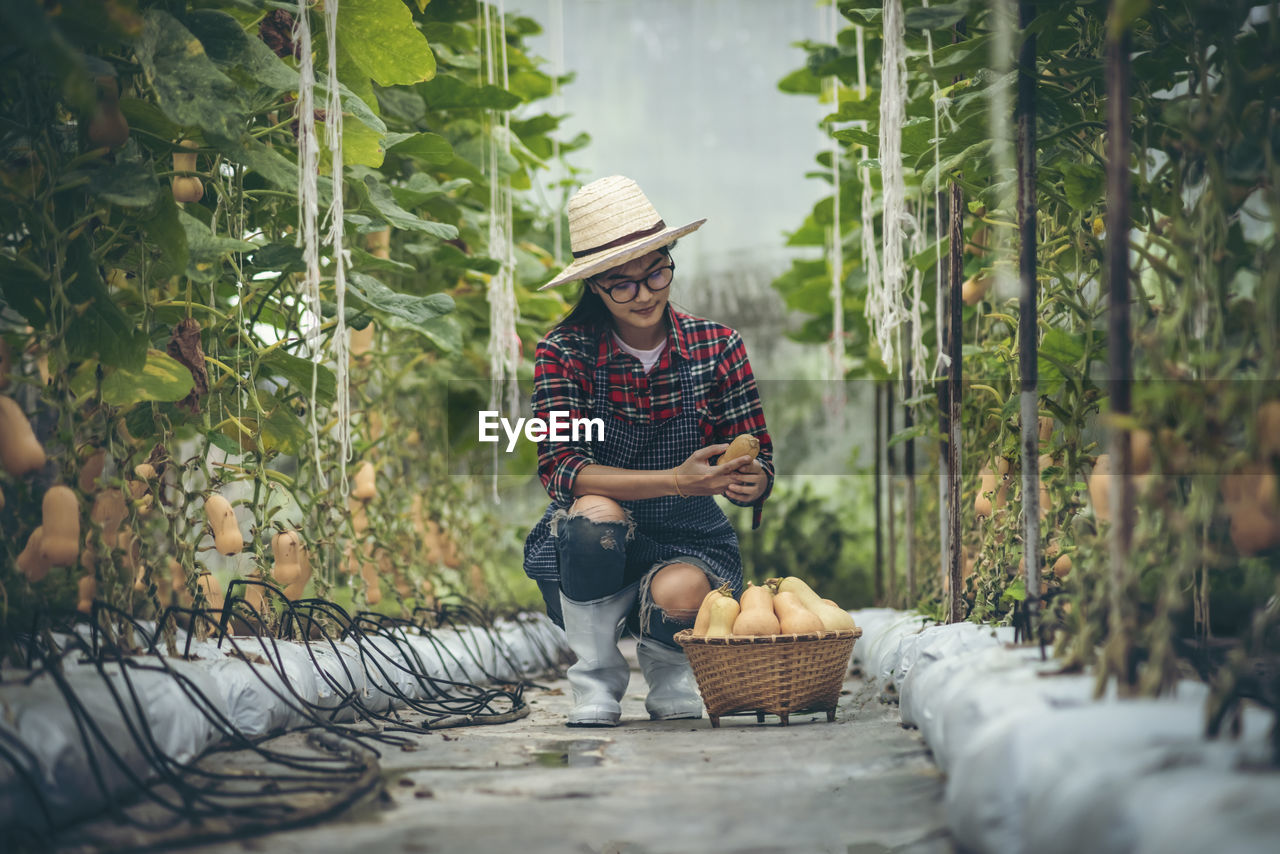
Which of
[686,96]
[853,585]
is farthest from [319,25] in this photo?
[686,96]

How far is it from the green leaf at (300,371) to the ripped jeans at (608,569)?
1.78 ft

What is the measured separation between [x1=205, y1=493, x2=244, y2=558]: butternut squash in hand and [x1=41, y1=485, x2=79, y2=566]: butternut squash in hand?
41cm

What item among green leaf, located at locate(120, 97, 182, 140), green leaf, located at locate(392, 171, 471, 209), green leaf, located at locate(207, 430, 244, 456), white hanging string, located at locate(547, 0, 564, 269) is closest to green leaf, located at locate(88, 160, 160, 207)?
green leaf, located at locate(120, 97, 182, 140)

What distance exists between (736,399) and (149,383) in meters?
1.12

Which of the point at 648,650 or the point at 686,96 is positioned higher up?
the point at 686,96

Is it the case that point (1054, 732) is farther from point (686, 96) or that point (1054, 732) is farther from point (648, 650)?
point (686, 96)

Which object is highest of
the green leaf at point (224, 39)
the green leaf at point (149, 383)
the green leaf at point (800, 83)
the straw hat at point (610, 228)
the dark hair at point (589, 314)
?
the green leaf at point (800, 83)

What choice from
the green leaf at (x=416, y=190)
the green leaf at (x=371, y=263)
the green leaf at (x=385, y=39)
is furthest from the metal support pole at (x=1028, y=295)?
the green leaf at (x=416, y=190)

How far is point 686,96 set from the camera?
20.4 feet

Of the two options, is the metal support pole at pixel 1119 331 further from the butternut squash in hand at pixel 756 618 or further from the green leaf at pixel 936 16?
the butternut squash in hand at pixel 756 618

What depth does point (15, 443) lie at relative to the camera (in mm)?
1484

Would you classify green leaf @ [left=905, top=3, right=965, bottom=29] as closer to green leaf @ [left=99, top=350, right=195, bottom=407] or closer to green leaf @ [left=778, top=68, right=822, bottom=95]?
green leaf @ [left=99, top=350, right=195, bottom=407]

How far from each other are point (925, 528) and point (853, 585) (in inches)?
74.6

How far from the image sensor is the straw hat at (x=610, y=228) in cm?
221
